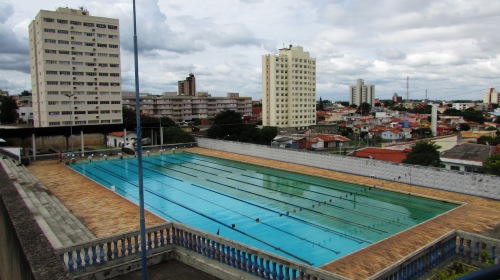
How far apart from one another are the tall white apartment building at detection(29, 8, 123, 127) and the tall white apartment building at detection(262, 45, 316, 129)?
24521 millimetres

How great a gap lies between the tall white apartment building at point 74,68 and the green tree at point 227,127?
15887 mm

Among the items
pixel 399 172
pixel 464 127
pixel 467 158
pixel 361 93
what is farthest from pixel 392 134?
pixel 361 93

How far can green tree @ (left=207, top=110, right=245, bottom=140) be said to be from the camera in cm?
3994

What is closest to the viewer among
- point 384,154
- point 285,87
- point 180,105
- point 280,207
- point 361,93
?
point 280,207

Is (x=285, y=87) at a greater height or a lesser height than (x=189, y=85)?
lesser

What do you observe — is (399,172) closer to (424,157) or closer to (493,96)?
(424,157)

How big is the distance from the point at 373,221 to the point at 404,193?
310cm

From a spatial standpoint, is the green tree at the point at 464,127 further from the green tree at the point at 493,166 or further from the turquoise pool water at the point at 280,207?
the turquoise pool water at the point at 280,207

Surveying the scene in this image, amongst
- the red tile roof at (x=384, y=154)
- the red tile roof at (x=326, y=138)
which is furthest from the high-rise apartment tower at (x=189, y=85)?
the red tile roof at (x=384, y=154)

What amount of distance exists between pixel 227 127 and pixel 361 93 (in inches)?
5226

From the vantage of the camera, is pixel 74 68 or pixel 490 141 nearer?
pixel 490 141

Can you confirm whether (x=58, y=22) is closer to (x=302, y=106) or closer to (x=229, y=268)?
(x=302, y=106)

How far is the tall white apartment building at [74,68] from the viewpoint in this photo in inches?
1757

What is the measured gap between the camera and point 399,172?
15.8m
